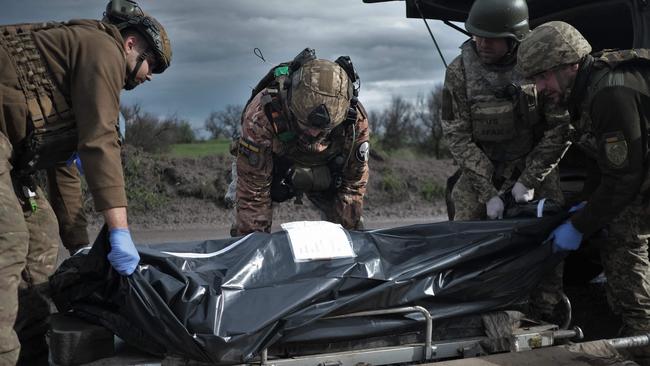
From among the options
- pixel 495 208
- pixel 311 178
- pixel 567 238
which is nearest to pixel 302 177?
pixel 311 178

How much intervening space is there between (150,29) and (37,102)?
2.14 feet

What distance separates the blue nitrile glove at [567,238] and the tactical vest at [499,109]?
0.82 meters

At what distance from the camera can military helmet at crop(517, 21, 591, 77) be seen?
10.4ft

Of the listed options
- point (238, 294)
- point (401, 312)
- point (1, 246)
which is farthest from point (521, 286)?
point (1, 246)

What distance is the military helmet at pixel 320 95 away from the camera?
12.2ft

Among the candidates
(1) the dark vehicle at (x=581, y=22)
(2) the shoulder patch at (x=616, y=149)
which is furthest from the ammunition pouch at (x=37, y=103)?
(1) the dark vehicle at (x=581, y=22)

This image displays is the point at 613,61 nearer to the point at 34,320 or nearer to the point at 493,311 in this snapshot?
the point at 493,311

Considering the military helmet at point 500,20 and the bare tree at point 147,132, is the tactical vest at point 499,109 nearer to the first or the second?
the military helmet at point 500,20

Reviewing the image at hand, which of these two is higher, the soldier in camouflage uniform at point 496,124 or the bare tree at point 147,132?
the soldier in camouflage uniform at point 496,124

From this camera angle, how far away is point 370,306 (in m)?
2.82

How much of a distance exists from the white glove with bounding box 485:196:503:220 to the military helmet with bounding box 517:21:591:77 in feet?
2.68

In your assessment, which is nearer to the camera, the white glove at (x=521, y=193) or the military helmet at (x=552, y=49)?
the military helmet at (x=552, y=49)

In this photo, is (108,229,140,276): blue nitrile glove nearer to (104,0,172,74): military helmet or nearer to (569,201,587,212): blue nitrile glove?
(104,0,172,74): military helmet

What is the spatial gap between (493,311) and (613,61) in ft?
4.34
